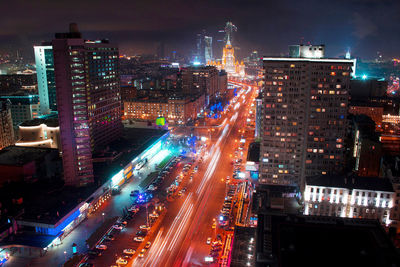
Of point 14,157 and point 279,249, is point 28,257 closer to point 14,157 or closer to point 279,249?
point 14,157

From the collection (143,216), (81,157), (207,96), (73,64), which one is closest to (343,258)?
(143,216)

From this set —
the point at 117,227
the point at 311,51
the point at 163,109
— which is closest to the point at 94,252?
the point at 117,227

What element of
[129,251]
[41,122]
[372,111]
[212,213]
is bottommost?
[129,251]

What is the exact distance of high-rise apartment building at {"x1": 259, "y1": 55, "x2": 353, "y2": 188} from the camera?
65375mm

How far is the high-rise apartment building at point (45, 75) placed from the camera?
355 feet

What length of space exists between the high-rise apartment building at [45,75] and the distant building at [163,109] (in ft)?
97.0

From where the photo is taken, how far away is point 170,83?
7470 inches

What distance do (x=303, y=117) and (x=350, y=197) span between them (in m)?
17.4

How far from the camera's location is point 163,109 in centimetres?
13362

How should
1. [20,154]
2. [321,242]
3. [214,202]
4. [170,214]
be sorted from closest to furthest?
[321,242] → [170,214] → [214,202] → [20,154]

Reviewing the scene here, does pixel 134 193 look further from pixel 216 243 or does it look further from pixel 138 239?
pixel 216 243

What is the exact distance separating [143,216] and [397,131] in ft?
263

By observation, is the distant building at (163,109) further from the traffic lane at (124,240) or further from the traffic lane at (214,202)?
the traffic lane at (124,240)

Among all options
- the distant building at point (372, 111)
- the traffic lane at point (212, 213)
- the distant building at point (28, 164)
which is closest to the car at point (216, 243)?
the traffic lane at point (212, 213)
